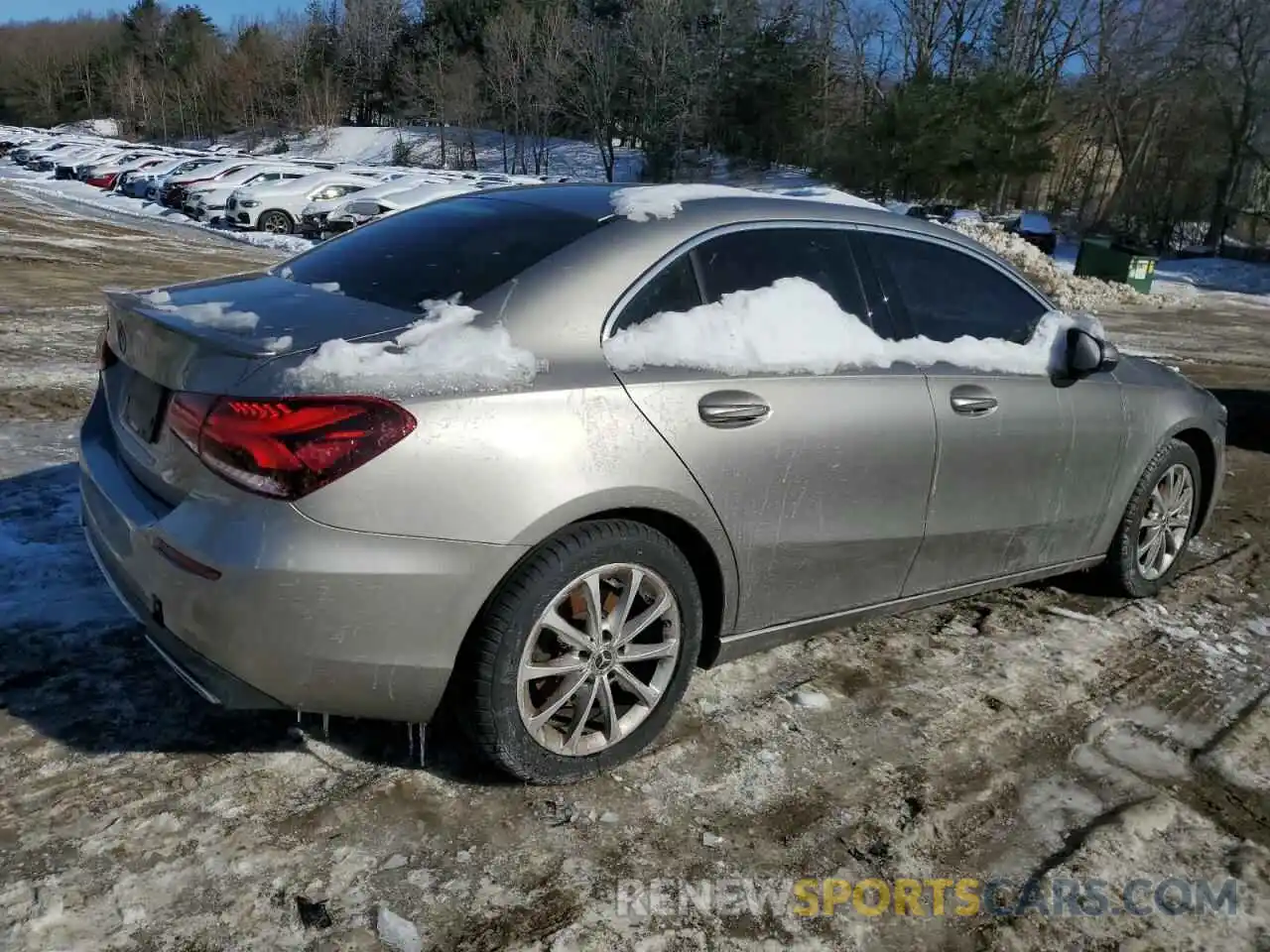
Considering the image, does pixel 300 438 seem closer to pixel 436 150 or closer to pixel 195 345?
pixel 195 345

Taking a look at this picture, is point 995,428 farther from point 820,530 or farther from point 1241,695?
point 1241,695

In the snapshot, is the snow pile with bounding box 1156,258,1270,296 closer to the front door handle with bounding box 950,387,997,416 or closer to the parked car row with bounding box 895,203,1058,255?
the parked car row with bounding box 895,203,1058,255

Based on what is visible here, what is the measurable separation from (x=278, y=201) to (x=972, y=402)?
80.2ft

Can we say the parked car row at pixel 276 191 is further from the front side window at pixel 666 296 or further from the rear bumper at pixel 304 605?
the rear bumper at pixel 304 605

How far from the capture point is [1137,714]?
356cm

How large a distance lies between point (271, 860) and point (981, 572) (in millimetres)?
2623

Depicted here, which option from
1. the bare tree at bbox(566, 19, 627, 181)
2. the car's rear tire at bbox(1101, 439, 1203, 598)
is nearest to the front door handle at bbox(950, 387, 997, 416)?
the car's rear tire at bbox(1101, 439, 1203, 598)

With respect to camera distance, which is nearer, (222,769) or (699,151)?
(222,769)

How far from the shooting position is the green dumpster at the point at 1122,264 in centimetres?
2247

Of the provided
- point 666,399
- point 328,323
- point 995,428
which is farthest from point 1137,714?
point 328,323

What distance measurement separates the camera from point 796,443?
10.0 feet

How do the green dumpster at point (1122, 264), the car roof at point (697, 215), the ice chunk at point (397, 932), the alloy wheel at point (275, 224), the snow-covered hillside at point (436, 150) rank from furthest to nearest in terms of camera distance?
1. the snow-covered hillside at point (436, 150)
2. the alloy wheel at point (275, 224)
3. the green dumpster at point (1122, 264)
4. the car roof at point (697, 215)
5. the ice chunk at point (397, 932)

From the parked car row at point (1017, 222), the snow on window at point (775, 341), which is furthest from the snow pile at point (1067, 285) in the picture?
the snow on window at point (775, 341)

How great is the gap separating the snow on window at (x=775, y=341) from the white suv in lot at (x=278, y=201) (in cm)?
2384
